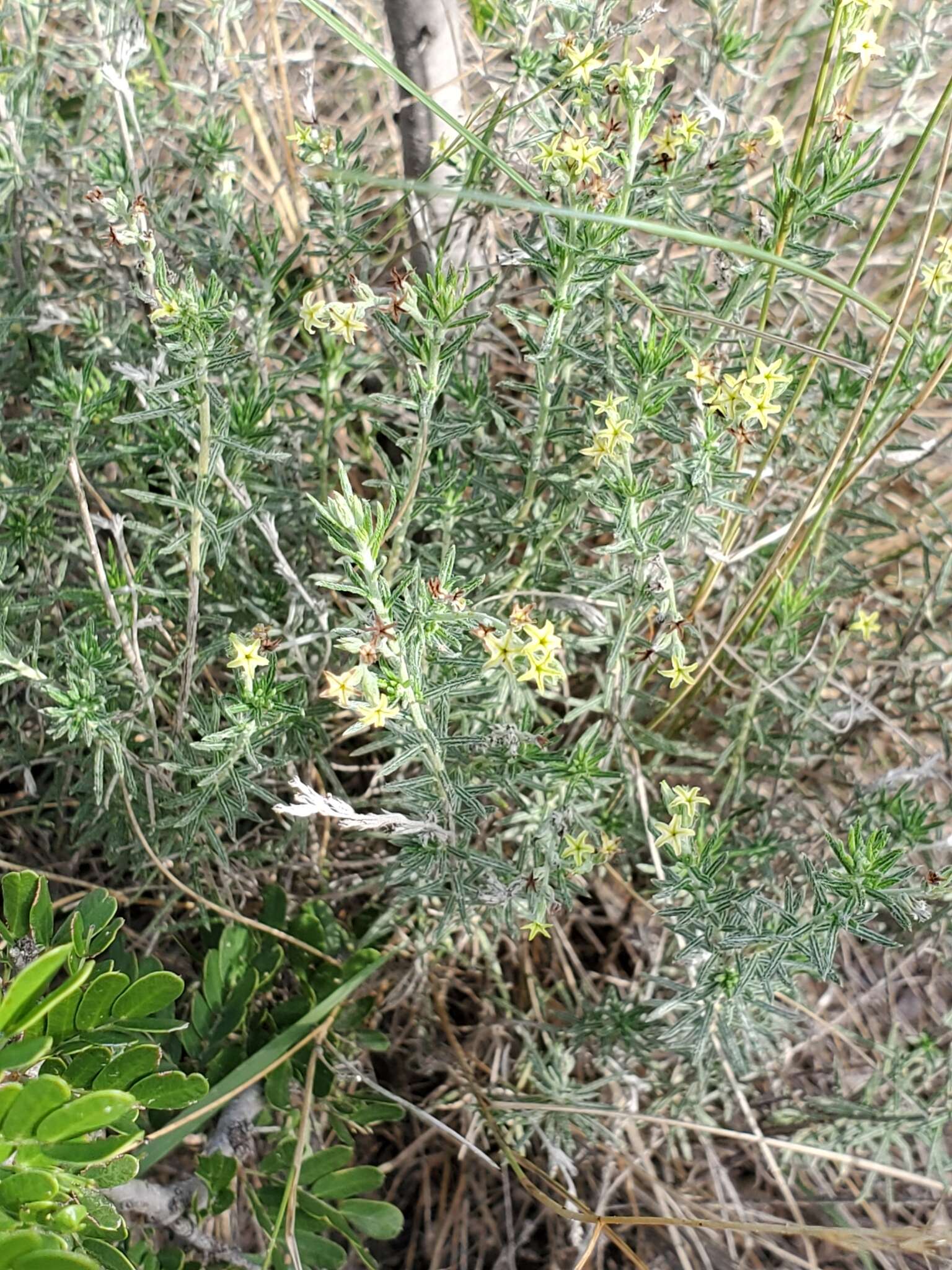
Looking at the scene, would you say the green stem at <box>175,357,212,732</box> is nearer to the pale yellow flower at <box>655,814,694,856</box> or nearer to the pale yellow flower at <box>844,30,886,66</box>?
the pale yellow flower at <box>655,814,694,856</box>

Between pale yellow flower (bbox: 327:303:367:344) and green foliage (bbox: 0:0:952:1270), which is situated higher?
pale yellow flower (bbox: 327:303:367:344)

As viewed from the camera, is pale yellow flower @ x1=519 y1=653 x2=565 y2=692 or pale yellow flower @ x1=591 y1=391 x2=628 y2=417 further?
pale yellow flower @ x1=591 y1=391 x2=628 y2=417

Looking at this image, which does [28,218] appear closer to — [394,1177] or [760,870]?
[760,870]

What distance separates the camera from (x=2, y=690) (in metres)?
2.52

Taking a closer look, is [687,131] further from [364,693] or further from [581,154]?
[364,693]

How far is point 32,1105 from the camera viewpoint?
1.42 m

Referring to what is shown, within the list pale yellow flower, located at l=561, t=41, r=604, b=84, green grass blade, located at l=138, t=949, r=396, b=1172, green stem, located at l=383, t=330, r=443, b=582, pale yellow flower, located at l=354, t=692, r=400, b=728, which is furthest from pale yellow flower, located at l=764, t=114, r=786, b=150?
green grass blade, located at l=138, t=949, r=396, b=1172

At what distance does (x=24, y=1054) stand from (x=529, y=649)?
3.08 ft

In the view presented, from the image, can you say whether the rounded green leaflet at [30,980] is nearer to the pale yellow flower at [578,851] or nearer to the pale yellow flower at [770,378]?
the pale yellow flower at [578,851]

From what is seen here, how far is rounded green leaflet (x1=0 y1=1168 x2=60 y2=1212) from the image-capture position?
1.39 meters

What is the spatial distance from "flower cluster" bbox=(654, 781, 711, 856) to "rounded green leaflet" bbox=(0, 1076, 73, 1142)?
3.54 feet

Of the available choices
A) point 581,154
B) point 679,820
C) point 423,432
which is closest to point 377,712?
point 423,432

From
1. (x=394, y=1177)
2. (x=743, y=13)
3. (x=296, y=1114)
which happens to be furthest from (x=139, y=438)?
(x=743, y=13)

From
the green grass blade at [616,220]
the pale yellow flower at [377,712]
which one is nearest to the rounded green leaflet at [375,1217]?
the pale yellow flower at [377,712]
